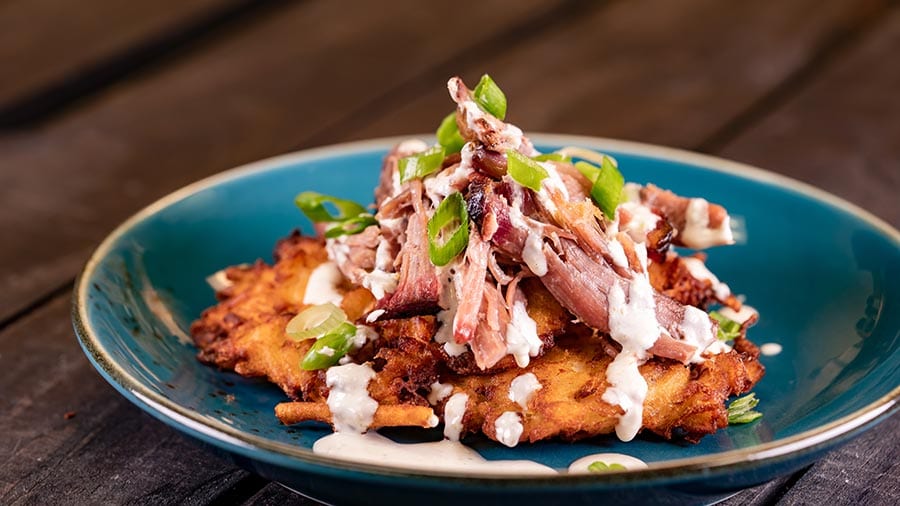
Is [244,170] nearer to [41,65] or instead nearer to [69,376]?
[69,376]

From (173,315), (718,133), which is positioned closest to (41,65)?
(173,315)

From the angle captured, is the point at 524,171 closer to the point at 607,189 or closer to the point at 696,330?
the point at 607,189

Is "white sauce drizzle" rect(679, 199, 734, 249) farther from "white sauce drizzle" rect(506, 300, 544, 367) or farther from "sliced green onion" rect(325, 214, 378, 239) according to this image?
"sliced green onion" rect(325, 214, 378, 239)

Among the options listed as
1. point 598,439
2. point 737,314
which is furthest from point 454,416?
point 737,314

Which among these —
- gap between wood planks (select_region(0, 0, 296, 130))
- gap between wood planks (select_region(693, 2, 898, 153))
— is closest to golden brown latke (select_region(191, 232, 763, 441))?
gap between wood planks (select_region(693, 2, 898, 153))

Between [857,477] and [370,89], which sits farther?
[370,89]

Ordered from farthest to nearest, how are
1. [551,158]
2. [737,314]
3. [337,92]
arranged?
1. [337,92]
2. [737,314]
3. [551,158]

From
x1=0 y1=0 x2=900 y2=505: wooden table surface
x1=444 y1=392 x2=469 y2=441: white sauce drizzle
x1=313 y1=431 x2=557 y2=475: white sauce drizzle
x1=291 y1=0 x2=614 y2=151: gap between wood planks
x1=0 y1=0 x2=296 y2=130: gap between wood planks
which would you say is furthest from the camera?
x1=0 y1=0 x2=296 y2=130: gap between wood planks
